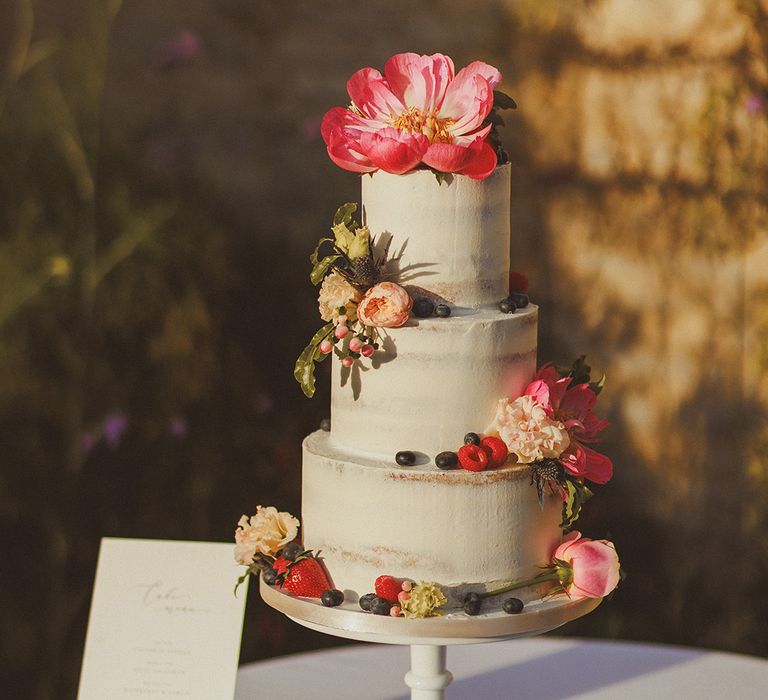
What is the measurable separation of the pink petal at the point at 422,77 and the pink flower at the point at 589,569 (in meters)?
0.79

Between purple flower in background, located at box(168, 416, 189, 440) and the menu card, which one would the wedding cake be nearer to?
the menu card

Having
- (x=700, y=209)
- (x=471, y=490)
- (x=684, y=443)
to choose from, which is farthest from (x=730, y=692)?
(x=700, y=209)

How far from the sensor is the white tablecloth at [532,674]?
8.80 ft

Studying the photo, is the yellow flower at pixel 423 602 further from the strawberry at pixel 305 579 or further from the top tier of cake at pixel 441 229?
the top tier of cake at pixel 441 229

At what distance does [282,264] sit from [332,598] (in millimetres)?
2024

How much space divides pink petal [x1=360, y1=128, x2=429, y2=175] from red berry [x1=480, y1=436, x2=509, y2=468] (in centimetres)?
47

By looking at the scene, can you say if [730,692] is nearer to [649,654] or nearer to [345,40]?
Result: [649,654]

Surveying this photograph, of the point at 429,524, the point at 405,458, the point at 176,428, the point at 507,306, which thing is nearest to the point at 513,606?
→ the point at 429,524

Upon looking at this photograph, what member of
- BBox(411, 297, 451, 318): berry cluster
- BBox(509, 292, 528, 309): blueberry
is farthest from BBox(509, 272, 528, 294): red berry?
BBox(411, 297, 451, 318): berry cluster

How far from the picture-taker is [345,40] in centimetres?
405

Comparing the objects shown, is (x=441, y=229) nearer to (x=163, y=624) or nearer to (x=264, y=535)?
(x=264, y=535)

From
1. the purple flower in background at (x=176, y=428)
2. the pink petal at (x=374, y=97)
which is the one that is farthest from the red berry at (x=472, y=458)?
the purple flower in background at (x=176, y=428)

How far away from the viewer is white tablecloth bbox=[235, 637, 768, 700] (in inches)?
106

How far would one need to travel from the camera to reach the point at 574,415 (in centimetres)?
225
